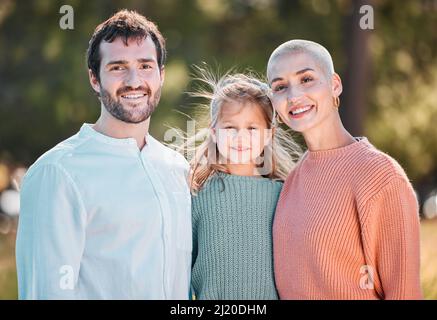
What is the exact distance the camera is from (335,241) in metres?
2.99

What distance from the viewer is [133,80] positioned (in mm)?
3156

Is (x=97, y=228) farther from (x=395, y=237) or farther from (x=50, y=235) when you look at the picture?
(x=395, y=237)

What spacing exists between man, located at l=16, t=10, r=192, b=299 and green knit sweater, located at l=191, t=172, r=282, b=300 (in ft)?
0.33

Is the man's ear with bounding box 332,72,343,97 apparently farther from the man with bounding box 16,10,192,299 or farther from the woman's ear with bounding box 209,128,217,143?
the man with bounding box 16,10,192,299

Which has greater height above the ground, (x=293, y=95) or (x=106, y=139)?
(x=293, y=95)

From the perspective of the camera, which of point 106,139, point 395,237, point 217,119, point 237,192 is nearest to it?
point 395,237

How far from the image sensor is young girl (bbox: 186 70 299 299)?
323 centimetres

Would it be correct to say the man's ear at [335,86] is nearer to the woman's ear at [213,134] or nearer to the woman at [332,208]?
the woman at [332,208]

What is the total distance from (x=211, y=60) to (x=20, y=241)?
24.7 feet

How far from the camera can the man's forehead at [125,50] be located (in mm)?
3193

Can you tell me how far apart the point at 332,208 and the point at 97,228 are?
87 centimetres

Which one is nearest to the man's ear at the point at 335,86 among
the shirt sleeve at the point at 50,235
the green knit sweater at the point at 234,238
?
the green knit sweater at the point at 234,238

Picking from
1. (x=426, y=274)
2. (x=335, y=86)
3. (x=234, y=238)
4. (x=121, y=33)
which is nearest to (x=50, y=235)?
(x=234, y=238)

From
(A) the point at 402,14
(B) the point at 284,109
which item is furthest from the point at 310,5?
(B) the point at 284,109
